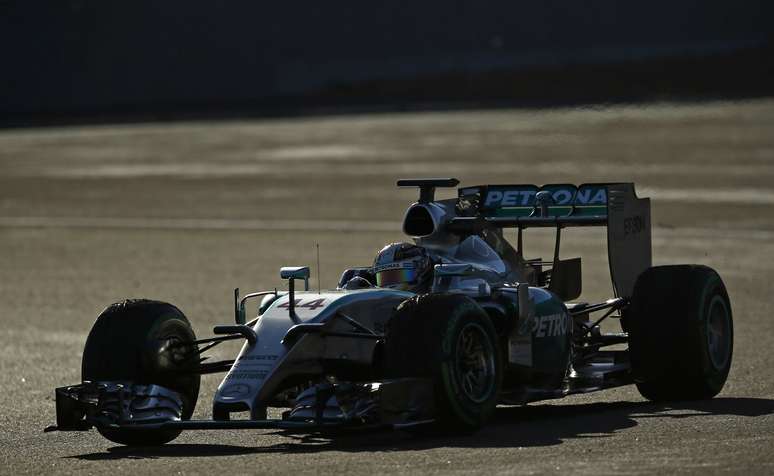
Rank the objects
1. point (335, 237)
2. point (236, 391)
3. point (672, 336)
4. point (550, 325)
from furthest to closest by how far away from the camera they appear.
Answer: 1. point (335, 237)
2. point (672, 336)
3. point (550, 325)
4. point (236, 391)

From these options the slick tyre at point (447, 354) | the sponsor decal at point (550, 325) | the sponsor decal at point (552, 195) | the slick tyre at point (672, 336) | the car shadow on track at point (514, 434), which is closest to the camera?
the slick tyre at point (447, 354)

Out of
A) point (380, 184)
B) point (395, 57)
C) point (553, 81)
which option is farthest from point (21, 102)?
point (380, 184)

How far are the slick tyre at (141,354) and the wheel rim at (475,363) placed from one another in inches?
76.6

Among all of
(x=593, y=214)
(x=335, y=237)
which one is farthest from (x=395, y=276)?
(x=335, y=237)

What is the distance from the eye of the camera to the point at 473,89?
71.9m

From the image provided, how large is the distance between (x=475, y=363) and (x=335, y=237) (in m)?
18.2

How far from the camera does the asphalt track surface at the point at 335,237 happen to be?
10.3 meters

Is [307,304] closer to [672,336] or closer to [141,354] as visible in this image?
[141,354]

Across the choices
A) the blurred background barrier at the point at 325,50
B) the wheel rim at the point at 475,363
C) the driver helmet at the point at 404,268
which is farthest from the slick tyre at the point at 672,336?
the blurred background barrier at the point at 325,50

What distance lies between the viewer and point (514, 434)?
10.9 meters

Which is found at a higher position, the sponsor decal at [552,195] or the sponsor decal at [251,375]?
the sponsor decal at [552,195]

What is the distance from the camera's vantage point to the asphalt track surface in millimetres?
10328

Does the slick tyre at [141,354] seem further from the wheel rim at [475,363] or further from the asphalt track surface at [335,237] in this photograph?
the wheel rim at [475,363]

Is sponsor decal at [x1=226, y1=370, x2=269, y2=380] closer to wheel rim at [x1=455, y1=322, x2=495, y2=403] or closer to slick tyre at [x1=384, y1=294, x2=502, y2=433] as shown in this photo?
slick tyre at [x1=384, y1=294, x2=502, y2=433]
